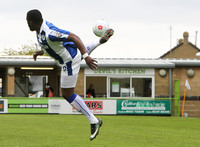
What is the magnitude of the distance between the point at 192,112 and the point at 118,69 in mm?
5704

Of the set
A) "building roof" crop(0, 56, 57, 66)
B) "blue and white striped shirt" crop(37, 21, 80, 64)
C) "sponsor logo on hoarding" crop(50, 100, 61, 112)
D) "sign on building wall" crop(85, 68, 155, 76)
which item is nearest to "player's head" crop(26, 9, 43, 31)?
"blue and white striped shirt" crop(37, 21, 80, 64)

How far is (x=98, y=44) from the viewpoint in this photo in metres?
8.00

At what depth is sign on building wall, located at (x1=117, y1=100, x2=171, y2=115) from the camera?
24391 mm

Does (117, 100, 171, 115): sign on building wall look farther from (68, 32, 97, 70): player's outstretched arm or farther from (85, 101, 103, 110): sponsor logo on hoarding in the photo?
(68, 32, 97, 70): player's outstretched arm

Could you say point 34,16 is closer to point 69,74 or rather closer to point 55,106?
point 69,74

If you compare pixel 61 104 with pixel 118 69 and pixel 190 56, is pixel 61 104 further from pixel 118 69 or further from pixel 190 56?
pixel 190 56

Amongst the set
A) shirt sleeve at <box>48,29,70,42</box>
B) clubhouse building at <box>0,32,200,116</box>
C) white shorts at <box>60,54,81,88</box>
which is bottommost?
clubhouse building at <box>0,32,200,116</box>

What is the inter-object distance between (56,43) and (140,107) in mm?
17827

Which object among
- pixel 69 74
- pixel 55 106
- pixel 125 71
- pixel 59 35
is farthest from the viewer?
pixel 125 71

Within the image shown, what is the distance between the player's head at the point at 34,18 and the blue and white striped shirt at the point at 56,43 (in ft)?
0.36

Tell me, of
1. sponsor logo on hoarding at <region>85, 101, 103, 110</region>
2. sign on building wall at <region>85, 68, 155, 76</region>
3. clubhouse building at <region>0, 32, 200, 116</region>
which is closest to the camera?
sponsor logo on hoarding at <region>85, 101, 103, 110</region>

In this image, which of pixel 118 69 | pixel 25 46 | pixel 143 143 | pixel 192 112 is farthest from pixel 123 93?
pixel 25 46

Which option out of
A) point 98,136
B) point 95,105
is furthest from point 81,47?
point 95,105

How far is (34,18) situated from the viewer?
6.89 metres
